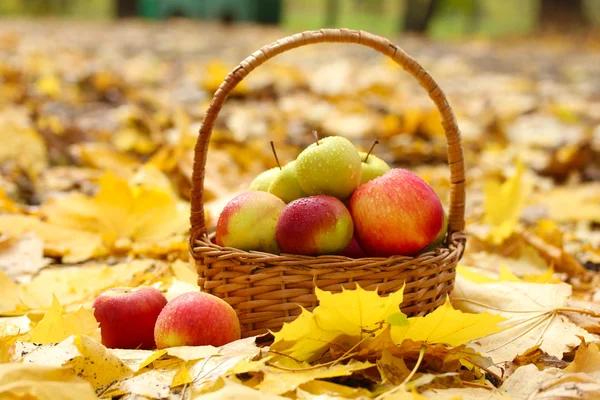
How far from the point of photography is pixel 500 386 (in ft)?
3.47

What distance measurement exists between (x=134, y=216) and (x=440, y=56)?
4.99 m

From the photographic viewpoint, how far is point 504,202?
6.70 feet

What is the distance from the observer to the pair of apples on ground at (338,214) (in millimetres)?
1246

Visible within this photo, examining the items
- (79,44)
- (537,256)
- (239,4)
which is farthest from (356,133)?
(239,4)

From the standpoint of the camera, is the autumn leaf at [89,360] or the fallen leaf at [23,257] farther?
the fallen leaf at [23,257]

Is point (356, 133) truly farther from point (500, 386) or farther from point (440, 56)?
point (440, 56)

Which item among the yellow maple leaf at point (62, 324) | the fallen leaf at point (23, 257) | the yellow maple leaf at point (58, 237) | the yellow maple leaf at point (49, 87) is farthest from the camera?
the yellow maple leaf at point (49, 87)

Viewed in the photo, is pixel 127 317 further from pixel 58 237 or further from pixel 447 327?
pixel 58 237

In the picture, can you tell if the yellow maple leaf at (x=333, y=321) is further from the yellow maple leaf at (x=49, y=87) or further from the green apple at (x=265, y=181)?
the yellow maple leaf at (x=49, y=87)

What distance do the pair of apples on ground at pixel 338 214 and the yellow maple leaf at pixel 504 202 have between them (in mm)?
667

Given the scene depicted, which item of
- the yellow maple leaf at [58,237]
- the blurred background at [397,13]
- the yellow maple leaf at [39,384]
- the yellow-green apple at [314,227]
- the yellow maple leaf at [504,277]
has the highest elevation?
the blurred background at [397,13]

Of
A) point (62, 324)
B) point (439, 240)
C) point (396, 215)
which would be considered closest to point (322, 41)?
point (396, 215)

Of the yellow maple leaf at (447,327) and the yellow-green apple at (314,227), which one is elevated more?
the yellow-green apple at (314,227)

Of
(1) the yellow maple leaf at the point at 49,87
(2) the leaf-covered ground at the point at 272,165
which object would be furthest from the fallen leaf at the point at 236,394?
(1) the yellow maple leaf at the point at 49,87
